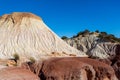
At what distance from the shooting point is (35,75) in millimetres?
4672

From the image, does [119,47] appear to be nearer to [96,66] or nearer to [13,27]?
[96,66]

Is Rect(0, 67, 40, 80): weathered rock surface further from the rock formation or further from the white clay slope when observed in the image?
the white clay slope

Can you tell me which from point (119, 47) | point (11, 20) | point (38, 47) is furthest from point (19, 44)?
point (119, 47)

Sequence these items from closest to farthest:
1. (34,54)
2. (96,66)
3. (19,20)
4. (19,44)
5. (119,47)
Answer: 1. (96,66)
2. (119,47)
3. (34,54)
4. (19,44)
5. (19,20)

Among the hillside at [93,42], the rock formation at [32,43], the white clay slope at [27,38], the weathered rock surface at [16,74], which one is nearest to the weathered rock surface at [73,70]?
the weathered rock surface at [16,74]

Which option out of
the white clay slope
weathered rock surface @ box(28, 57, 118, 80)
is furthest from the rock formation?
weathered rock surface @ box(28, 57, 118, 80)

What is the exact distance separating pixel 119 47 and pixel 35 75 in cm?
186

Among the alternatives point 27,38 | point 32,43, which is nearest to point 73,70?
point 32,43

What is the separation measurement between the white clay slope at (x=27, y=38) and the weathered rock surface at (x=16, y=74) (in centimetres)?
5665

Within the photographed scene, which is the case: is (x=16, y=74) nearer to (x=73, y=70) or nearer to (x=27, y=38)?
(x=73, y=70)

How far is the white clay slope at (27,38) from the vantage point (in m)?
64.6

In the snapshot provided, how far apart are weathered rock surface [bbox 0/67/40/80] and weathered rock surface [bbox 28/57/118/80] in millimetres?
190

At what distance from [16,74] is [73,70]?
2.65 feet

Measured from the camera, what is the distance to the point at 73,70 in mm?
4520
